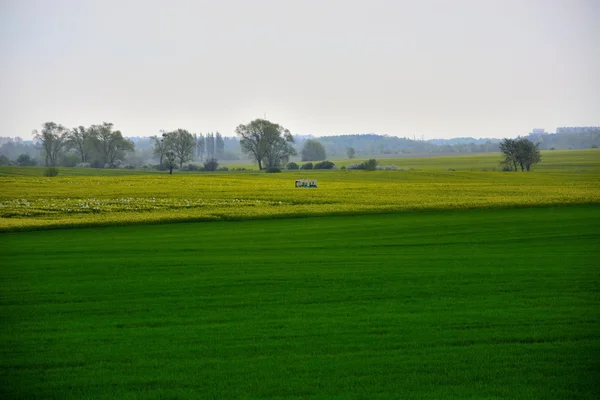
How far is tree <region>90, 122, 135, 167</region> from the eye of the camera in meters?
135

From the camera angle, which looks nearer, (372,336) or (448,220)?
(372,336)

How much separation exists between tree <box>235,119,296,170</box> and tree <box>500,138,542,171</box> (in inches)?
1578

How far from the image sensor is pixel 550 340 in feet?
36.0

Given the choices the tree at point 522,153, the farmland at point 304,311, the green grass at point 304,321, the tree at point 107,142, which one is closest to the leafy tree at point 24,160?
the tree at point 107,142

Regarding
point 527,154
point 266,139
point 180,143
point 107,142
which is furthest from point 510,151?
point 107,142

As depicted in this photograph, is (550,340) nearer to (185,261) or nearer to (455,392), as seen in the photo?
(455,392)

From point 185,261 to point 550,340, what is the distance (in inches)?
495

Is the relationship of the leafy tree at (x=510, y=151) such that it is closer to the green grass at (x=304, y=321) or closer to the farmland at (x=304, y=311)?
the farmland at (x=304, y=311)

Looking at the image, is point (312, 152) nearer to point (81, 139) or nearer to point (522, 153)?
point (81, 139)

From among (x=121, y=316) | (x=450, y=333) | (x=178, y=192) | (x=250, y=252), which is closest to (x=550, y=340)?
(x=450, y=333)

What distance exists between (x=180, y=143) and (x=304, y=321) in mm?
122200

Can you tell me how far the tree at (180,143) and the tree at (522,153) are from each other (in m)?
61.8

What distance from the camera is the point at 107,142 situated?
449 ft

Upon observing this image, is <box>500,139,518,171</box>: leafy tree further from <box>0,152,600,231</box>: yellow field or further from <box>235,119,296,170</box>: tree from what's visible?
<box>0,152,600,231</box>: yellow field
